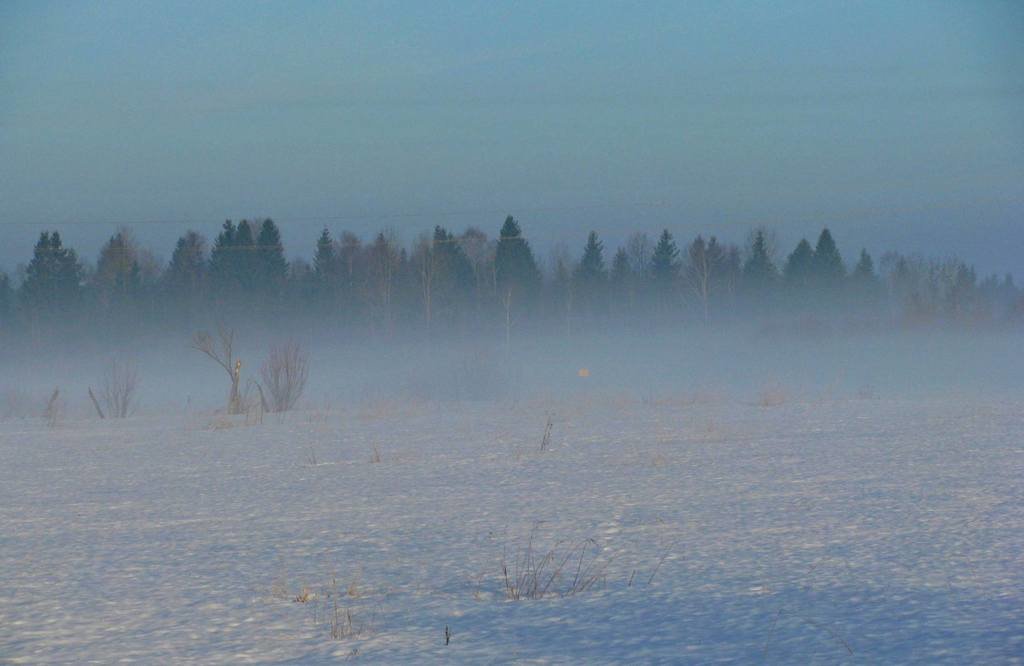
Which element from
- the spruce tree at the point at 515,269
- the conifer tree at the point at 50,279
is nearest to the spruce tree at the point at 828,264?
the spruce tree at the point at 515,269

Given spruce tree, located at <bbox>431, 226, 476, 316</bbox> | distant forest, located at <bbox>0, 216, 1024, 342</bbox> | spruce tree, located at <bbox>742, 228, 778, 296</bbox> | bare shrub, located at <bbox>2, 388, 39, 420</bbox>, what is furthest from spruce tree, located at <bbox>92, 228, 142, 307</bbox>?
spruce tree, located at <bbox>742, 228, 778, 296</bbox>

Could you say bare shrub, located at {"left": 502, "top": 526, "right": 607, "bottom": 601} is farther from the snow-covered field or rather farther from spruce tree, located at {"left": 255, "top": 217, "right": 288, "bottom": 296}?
spruce tree, located at {"left": 255, "top": 217, "right": 288, "bottom": 296}

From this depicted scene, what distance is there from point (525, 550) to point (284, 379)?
17.3m

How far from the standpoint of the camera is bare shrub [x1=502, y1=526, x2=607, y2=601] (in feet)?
18.5

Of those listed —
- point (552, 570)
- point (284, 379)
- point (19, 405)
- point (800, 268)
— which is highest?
point (800, 268)

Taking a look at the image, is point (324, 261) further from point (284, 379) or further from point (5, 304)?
point (284, 379)

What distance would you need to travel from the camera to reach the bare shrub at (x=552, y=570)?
18.5ft

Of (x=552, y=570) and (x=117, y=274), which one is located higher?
(x=117, y=274)

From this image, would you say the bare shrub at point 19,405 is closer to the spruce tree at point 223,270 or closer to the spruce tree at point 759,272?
the spruce tree at point 223,270

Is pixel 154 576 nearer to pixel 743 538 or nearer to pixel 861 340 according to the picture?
pixel 743 538

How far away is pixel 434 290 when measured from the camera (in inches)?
2153

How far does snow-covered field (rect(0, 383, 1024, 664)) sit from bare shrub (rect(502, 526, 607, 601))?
0.03 metres

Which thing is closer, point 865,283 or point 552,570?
point 552,570

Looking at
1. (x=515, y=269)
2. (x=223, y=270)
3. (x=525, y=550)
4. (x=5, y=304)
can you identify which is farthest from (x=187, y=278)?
(x=525, y=550)
